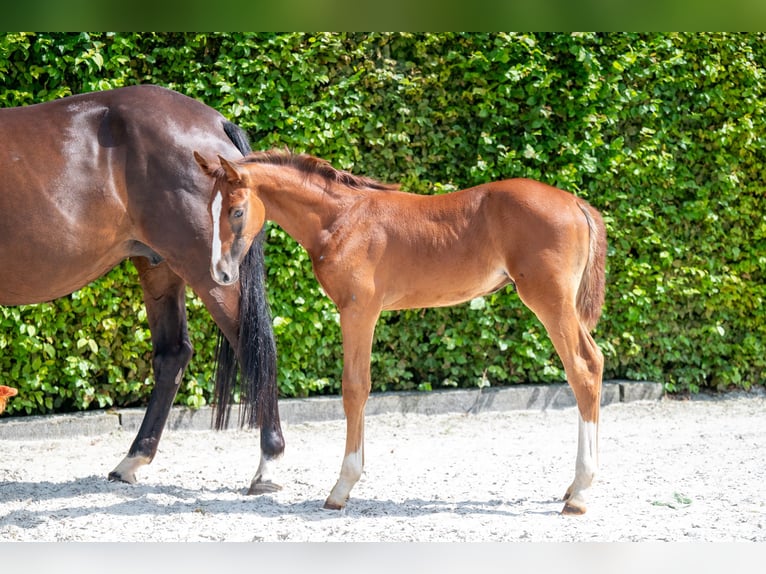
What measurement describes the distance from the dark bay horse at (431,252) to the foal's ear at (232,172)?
0.01m

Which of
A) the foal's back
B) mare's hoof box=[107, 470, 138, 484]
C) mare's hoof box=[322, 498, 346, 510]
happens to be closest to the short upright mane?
the foal's back

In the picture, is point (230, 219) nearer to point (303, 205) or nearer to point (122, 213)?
point (303, 205)

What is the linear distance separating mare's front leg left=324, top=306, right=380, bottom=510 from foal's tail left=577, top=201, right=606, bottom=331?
39.8 inches

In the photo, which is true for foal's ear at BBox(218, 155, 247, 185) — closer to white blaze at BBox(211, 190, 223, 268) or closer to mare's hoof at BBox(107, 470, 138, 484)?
white blaze at BBox(211, 190, 223, 268)

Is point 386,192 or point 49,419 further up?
point 386,192

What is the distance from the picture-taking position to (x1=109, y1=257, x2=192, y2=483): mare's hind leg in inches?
193

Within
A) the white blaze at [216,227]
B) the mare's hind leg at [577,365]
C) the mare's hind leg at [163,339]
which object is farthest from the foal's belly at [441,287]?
the mare's hind leg at [163,339]

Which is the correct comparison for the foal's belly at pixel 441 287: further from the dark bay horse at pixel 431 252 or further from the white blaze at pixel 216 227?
the white blaze at pixel 216 227

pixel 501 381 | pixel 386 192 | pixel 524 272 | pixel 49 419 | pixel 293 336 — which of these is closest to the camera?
pixel 524 272

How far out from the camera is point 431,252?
4035 mm

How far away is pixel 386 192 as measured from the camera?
4.25 meters

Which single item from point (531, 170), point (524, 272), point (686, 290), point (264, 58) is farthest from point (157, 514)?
point (686, 290)

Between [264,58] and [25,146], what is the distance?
212cm

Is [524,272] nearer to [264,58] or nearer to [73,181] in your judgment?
[73,181]
